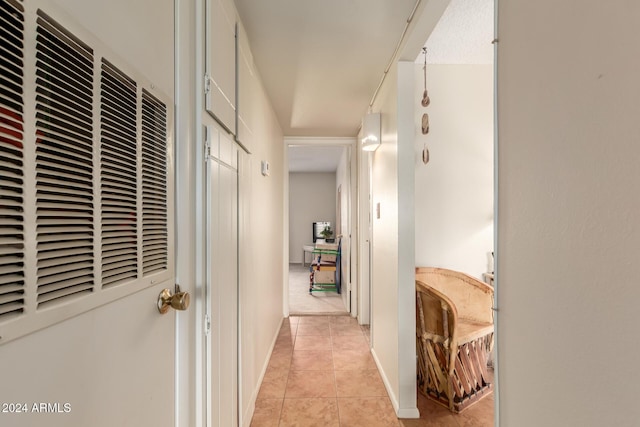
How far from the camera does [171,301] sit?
0.88 meters

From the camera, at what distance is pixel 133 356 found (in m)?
0.74

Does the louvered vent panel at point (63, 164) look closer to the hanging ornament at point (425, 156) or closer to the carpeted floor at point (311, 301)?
the hanging ornament at point (425, 156)

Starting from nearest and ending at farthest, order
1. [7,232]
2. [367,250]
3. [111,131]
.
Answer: [7,232] → [111,131] → [367,250]

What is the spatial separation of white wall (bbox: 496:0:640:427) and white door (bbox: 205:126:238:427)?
1.06m

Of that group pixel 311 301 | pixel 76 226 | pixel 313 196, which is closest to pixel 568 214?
pixel 76 226

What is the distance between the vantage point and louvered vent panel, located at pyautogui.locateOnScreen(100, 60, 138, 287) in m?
0.63

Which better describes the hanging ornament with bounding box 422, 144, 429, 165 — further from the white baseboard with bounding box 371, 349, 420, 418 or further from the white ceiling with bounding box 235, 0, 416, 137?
the white baseboard with bounding box 371, 349, 420, 418

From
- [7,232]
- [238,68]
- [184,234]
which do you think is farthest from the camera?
[238,68]

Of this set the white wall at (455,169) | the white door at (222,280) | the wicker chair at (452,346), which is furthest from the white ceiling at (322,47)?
the wicker chair at (452,346)

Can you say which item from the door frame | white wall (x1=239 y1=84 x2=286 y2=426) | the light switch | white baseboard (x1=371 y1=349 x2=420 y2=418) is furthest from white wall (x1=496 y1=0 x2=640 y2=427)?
the door frame

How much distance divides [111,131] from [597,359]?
3.74 feet

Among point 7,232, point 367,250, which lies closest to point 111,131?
point 7,232

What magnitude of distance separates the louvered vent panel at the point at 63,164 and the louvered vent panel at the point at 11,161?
1.2 inches

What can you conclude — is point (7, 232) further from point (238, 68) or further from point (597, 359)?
point (238, 68)
